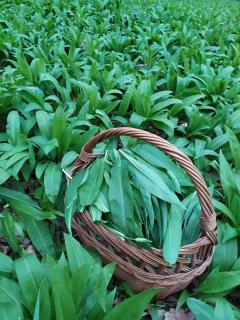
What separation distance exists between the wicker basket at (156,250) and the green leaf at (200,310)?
0.35ft

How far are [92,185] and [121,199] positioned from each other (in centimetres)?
16

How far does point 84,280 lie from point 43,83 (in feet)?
6.40

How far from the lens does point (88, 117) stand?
8.75 feet

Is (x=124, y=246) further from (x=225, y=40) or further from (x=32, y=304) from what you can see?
(x=225, y=40)

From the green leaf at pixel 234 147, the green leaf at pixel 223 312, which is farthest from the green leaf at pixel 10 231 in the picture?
the green leaf at pixel 234 147

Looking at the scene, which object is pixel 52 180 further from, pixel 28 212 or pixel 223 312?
pixel 223 312

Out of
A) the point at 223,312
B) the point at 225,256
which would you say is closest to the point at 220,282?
the point at 225,256

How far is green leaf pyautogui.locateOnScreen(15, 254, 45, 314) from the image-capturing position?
1536mm

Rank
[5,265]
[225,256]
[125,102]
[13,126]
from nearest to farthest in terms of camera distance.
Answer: [5,265] → [225,256] → [13,126] → [125,102]

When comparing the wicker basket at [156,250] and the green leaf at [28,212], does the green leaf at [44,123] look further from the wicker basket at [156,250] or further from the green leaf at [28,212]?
the wicker basket at [156,250]

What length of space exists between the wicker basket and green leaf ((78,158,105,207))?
0.22 ft

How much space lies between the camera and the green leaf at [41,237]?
197cm

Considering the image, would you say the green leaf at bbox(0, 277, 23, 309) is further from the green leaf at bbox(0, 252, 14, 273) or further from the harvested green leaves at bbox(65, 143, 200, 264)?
the harvested green leaves at bbox(65, 143, 200, 264)

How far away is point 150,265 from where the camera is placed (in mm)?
1710
